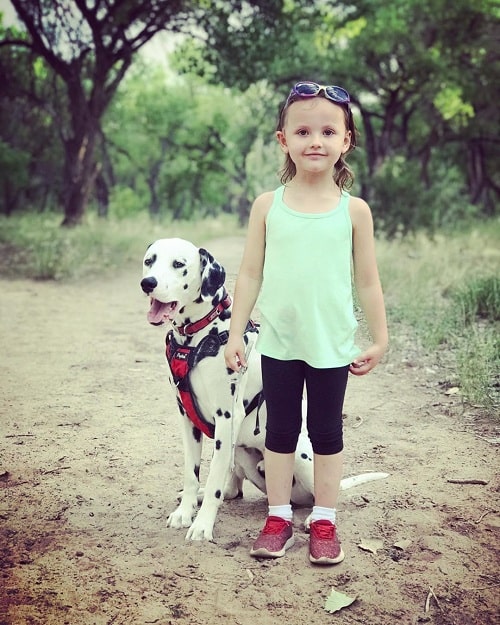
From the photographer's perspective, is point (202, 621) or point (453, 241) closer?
point (202, 621)

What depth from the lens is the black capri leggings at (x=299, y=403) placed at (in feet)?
8.82

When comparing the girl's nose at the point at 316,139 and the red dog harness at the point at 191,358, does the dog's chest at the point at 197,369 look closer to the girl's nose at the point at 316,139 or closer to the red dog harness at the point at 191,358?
the red dog harness at the point at 191,358

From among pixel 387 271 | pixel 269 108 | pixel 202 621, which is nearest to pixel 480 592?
pixel 202 621

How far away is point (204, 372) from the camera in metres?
2.87

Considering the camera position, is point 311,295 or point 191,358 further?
point 191,358

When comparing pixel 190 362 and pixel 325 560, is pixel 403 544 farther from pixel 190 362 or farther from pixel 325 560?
pixel 190 362

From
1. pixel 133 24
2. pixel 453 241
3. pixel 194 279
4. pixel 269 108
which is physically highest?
pixel 133 24

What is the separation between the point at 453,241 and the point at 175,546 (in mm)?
11674

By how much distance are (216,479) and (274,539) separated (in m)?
0.36

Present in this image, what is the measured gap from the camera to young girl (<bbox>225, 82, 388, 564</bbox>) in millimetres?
2590

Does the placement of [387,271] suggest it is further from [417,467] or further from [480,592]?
[480,592]

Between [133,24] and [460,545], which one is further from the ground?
[133,24]

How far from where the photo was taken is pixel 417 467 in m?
3.79

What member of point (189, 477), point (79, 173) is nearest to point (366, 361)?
point (189, 477)
